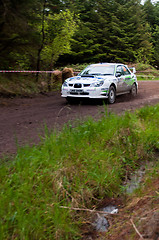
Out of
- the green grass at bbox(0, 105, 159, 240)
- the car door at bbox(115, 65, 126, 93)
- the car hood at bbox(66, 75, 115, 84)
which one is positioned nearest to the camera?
the green grass at bbox(0, 105, 159, 240)

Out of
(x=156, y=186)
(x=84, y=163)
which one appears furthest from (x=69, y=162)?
(x=156, y=186)

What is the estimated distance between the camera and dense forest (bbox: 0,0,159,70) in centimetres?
1216

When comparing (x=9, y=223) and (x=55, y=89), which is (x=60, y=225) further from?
(x=55, y=89)

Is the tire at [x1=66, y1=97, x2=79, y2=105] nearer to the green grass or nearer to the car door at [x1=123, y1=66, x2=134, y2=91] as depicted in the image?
the car door at [x1=123, y1=66, x2=134, y2=91]

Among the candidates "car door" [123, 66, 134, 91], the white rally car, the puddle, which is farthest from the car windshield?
the puddle

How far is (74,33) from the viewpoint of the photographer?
25.4 m

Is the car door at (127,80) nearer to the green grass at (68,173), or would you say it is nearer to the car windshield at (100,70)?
the car windshield at (100,70)

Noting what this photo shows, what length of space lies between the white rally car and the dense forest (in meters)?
3.72

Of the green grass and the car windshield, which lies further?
the car windshield

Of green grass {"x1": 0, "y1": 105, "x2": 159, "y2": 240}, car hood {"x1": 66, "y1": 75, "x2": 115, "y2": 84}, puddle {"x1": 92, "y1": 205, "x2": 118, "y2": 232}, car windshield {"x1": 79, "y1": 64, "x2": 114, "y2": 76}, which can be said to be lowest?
puddle {"x1": 92, "y1": 205, "x2": 118, "y2": 232}

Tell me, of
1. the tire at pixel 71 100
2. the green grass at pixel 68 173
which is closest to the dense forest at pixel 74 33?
the tire at pixel 71 100

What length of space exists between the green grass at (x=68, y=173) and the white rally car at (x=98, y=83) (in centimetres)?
367

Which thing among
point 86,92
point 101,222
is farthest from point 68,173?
point 86,92

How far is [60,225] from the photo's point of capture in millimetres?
2973
